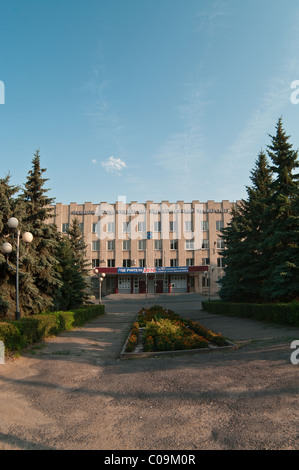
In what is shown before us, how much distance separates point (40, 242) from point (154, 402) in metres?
13.3

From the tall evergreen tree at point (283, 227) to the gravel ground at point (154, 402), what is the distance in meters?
7.27

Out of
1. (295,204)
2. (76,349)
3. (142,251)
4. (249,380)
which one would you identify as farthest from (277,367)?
(142,251)

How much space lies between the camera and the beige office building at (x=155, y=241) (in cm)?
4988

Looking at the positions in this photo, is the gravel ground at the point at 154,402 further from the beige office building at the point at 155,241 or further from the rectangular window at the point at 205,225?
the rectangular window at the point at 205,225

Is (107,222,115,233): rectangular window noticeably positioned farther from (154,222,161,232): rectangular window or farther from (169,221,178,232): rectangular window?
(169,221,178,232): rectangular window

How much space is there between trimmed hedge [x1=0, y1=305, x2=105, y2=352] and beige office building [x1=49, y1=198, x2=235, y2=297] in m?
35.8

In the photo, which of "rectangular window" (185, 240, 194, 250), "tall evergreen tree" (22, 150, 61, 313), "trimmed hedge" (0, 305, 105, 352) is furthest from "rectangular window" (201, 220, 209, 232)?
"trimmed hedge" (0, 305, 105, 352)

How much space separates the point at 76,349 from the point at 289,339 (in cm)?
660

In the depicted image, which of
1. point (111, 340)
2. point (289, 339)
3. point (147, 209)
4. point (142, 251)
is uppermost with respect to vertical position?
point (147, 209)

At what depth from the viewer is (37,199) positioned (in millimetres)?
17422

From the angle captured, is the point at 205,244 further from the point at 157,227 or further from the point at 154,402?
the point at 154,402
